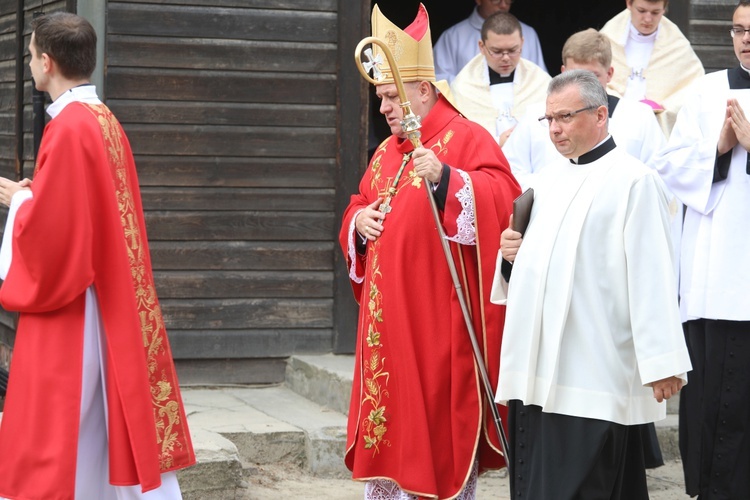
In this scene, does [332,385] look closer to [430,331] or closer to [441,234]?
[430,331]

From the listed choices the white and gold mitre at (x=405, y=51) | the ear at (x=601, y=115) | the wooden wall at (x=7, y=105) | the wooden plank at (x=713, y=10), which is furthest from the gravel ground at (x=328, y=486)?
the wooden plank at (x=713, y=10)

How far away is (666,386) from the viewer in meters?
4.22

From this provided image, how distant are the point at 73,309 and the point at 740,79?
10.5 feet

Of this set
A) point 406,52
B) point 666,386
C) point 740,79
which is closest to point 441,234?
point 406,52

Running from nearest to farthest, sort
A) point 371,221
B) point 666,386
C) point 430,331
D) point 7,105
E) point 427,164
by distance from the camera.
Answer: point 666,386, point 427,164, point 430,331, point 371,221, point 7,105

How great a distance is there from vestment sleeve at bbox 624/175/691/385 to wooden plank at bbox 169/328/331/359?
3.95 metres

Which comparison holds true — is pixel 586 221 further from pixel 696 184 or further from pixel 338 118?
pixel 338 118

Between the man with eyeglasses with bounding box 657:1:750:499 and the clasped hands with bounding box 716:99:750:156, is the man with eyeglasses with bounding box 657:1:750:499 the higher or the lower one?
the lower one

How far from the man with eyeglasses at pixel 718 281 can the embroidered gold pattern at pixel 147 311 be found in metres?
2.41

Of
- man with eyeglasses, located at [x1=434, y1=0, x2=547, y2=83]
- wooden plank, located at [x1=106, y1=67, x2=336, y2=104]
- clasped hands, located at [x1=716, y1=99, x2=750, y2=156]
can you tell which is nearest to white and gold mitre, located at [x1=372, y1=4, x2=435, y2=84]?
clasped hands, located at [x1=716, y1=99, x2=750, y2=156]

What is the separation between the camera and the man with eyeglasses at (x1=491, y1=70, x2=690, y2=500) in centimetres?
425

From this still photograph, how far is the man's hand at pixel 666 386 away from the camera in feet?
13.8

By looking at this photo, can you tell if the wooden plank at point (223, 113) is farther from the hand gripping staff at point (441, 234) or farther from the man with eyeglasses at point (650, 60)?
the hand gripping staff at point (441, 234)

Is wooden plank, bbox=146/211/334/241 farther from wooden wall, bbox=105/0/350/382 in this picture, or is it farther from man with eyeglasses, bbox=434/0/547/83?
man with eyeglasses, bbox=434/0/547/83
